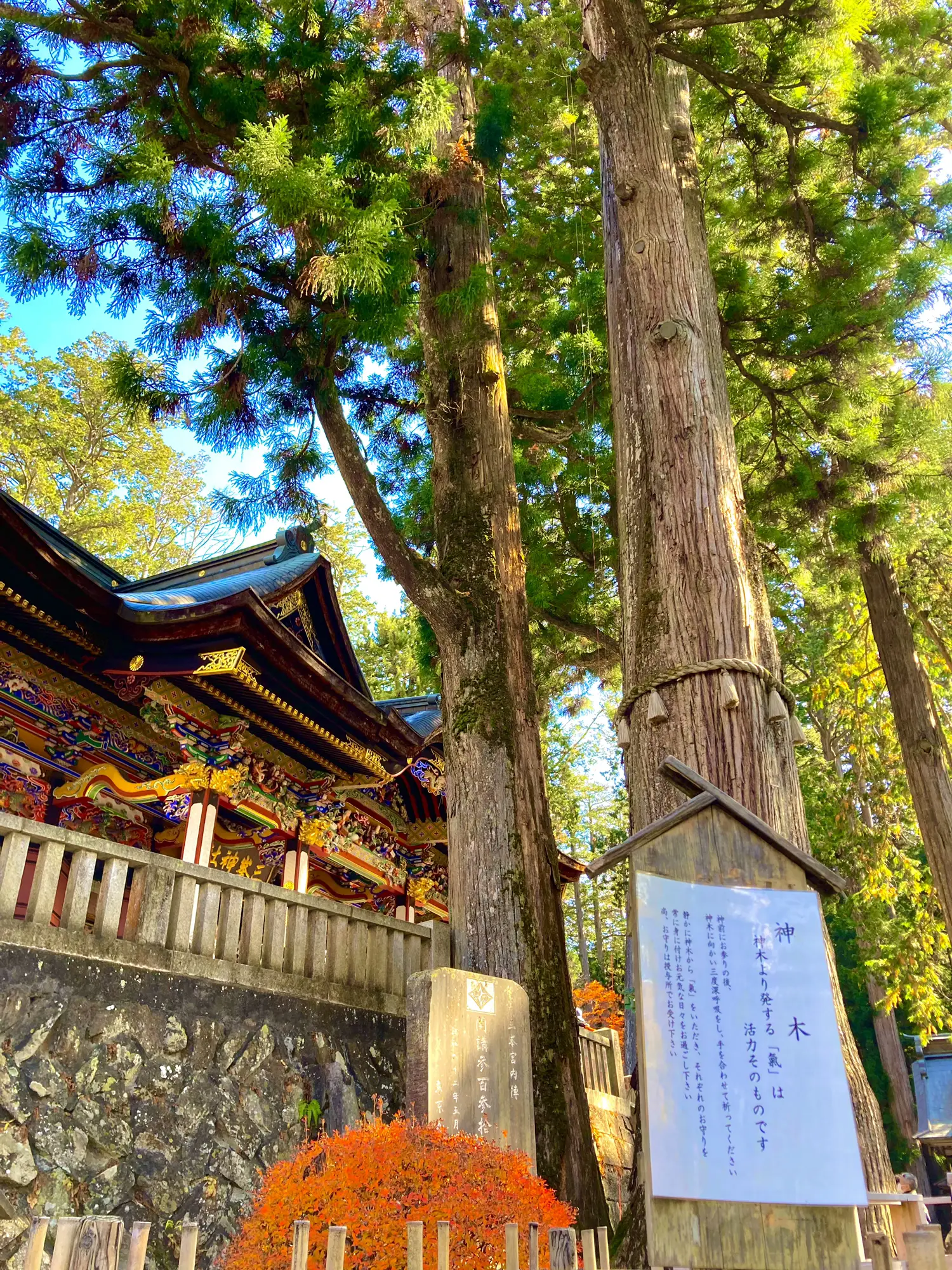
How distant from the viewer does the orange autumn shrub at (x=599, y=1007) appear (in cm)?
1445

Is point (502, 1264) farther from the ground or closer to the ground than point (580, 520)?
closer to the ground

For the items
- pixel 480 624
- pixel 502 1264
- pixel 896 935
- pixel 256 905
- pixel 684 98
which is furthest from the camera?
pixel 896 935

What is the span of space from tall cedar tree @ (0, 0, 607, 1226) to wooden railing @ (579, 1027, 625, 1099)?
17.2 feet

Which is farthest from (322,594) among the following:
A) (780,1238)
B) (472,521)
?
(780,1238)

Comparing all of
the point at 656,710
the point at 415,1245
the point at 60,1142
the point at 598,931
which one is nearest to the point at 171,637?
the point at 60,1142

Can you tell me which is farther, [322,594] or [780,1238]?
[322,594]

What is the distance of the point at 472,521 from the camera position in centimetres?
677

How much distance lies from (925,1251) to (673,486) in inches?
137

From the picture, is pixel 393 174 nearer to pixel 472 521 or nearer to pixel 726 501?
pixel 472 521

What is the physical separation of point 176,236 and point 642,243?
2.91 metres

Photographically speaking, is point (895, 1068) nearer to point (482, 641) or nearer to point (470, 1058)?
point (482, 641)

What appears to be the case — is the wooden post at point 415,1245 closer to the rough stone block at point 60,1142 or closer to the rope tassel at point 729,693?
the rope tassel at point 729,693

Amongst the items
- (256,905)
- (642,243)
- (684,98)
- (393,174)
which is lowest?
(256,905)

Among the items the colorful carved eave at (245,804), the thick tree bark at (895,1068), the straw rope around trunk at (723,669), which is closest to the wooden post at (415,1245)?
the straw rope around trunk at (723,669)
